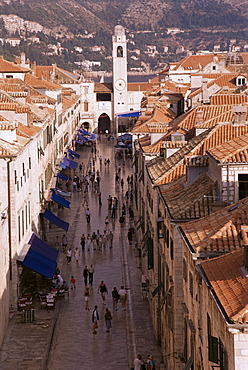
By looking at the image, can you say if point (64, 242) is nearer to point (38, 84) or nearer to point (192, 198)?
point (192, 198)

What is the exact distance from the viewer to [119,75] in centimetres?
13038

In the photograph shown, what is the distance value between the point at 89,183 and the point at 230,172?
5011cm

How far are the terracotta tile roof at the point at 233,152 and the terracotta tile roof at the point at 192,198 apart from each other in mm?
891

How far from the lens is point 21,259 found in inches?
1321

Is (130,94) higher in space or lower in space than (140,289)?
→ higher

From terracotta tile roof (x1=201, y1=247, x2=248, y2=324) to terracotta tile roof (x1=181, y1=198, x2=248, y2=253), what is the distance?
0.86 meters

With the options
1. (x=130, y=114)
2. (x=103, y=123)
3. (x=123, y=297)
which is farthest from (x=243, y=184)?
(x=103, y=123)

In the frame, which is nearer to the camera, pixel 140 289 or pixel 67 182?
pixel 140 289

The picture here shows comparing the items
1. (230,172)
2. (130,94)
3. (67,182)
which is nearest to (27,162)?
(230,172)

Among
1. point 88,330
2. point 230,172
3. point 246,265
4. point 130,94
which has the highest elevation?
point 130,94

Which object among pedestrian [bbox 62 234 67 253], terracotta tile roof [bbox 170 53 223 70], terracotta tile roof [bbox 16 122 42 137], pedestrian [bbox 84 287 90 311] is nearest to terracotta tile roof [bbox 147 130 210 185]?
pedestrian [bbox 84 287 90 311]

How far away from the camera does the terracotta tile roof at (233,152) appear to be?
2098 centimetres

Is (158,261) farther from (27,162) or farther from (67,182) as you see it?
(67,182)

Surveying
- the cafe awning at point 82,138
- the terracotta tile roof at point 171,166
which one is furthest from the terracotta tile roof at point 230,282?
the cafe awning at point 82,138
